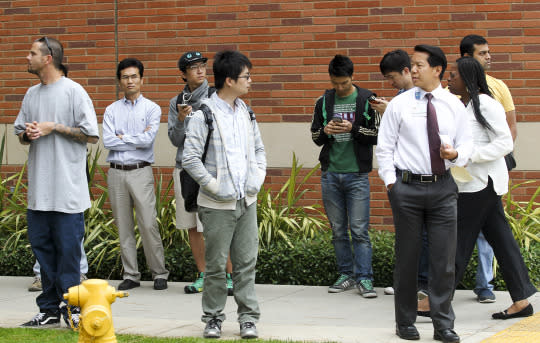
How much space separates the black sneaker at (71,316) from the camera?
626 cm

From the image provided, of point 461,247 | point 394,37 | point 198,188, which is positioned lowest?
point 461,247

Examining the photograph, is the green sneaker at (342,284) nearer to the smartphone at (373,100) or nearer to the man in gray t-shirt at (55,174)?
the smartphone at (373,100)

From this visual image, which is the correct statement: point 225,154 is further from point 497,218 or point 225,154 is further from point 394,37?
point 394,37

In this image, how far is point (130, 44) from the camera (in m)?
10.4

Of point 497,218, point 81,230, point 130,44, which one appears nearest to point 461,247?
point 497,218

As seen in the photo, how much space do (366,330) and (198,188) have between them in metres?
1.62

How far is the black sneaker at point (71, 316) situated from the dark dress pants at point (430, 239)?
244 centimetres

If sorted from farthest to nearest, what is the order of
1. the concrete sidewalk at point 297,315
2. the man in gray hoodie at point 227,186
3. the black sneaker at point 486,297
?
the black sneaker at point 486,297 < the concrete sidewalk at point 297,315 < the man in gray hoodie at point 227,186

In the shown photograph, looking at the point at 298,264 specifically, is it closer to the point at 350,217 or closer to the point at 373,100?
the point at 350,217

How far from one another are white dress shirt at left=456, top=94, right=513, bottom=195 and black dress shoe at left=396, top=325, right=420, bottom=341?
3.81 feet

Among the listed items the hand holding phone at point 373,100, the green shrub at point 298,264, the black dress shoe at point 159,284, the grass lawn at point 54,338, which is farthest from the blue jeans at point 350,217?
the grass lawn at point 54,338

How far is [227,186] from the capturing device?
581cm

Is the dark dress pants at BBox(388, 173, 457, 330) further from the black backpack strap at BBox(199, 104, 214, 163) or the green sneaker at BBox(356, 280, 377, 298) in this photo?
the green sneaker at BBox(356, 280, 377, 298)

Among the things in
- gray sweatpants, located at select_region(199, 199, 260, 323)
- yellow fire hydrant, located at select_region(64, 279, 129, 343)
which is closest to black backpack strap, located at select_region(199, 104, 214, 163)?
gray sweatpants, located at select_region(199, 199, 260, 323)
